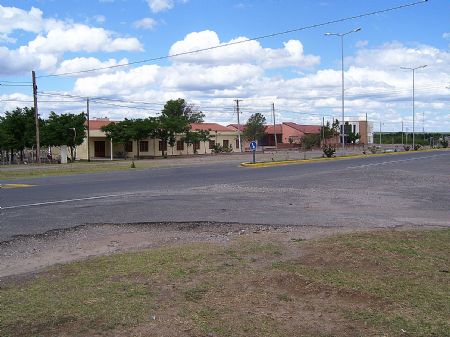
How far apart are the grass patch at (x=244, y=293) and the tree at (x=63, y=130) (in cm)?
5443

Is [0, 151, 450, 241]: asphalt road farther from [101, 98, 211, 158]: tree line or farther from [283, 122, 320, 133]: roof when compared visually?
[283, 122, 320, 133]: roof

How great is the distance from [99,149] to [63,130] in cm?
1760

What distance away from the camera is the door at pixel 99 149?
76.2 metres

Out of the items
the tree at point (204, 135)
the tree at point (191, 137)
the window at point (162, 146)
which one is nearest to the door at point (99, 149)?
the window at point (162, 146)

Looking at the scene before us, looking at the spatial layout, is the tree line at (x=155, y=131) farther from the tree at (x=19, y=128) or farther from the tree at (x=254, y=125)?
the tree at (x=254, y=125)

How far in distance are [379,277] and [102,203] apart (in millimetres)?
10312

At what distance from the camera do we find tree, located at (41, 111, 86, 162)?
2327 inches

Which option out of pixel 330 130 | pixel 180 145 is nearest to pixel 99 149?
pixel 180 145

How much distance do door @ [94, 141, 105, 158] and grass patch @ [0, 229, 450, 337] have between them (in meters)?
70.6

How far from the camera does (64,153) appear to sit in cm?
5700

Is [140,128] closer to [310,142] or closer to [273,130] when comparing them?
[310,142]

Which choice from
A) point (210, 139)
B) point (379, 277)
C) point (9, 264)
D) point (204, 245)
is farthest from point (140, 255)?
point (210, 139)

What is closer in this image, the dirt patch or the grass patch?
the grass patch

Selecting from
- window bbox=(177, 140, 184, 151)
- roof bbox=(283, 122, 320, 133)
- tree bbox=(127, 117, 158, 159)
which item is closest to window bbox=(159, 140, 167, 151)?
window bbox=(177, 140, 184, 151)
